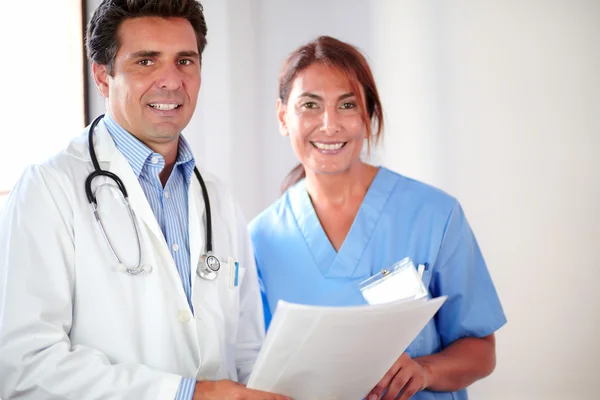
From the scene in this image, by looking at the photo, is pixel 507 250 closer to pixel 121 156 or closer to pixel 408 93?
pixel 408 93

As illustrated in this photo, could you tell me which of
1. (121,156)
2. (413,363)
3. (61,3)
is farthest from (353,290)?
(61,3)

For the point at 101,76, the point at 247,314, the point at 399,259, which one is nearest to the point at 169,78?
the point at 101,76

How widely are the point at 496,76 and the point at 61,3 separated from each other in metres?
1.54

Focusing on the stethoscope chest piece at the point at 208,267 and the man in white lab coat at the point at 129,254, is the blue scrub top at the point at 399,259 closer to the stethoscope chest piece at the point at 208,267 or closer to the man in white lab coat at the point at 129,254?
the man in white lab coat at the point at 129,254

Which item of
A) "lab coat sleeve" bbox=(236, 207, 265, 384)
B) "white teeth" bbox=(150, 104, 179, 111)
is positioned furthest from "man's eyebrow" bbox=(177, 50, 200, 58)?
"lab coat sleeve" bbox=(236, 207, 265, 384)

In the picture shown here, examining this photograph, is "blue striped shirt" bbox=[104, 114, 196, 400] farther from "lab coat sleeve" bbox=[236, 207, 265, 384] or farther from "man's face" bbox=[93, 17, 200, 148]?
"lab coat sleeve" bbox=[236, 207, 265, 384]

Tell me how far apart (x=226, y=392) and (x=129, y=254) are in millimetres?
315

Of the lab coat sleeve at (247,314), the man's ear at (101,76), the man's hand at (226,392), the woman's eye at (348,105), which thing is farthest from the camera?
the woman's eye at (348,105)

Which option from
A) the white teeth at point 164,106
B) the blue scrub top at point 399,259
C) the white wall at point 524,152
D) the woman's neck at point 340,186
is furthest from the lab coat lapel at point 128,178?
the white wall at point 524,152

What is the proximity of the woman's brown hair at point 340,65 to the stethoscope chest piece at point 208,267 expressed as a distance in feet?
2.03

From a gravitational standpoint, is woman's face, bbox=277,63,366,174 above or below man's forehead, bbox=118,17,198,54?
below

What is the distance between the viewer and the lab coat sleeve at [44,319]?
1154 mm

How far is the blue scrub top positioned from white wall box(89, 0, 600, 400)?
0.87 m

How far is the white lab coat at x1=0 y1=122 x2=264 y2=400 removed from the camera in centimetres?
116
